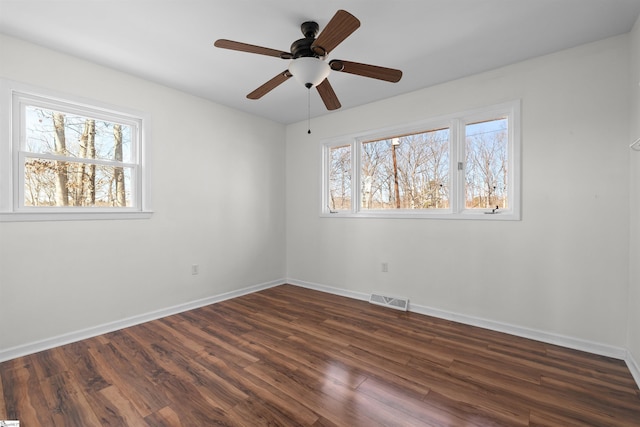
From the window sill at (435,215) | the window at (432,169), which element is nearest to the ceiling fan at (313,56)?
the window at (432,169)

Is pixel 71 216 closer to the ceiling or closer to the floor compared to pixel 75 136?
closer to the floor

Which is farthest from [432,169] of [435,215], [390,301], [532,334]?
[532,334]

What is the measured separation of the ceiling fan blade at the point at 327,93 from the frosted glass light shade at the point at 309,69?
0.18 metres

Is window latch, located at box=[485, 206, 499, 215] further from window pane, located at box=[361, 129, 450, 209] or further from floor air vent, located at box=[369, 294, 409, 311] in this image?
floor air vent, located at box=[369, 294, 409, 311]

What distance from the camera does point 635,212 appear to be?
7.02 ft

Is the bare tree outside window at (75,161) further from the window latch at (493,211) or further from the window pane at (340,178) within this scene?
the window latch at (493,211)

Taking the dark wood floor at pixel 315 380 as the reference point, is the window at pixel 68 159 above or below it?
above

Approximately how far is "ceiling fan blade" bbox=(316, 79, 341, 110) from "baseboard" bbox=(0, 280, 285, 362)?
109 inches

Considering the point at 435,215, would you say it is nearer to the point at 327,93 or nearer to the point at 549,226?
the point at 549,226

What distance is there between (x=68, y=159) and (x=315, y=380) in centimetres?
288

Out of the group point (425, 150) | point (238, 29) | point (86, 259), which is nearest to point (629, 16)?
point (425, 150)

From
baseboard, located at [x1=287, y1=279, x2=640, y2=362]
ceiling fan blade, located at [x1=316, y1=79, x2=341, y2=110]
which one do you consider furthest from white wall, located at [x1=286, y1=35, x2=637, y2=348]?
ceiling fan blade, located at [x1=316, y1=79, x2=341, y2=110]

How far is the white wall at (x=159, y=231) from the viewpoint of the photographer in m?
2.38

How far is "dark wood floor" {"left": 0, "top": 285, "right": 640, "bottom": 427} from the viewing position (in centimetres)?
166
